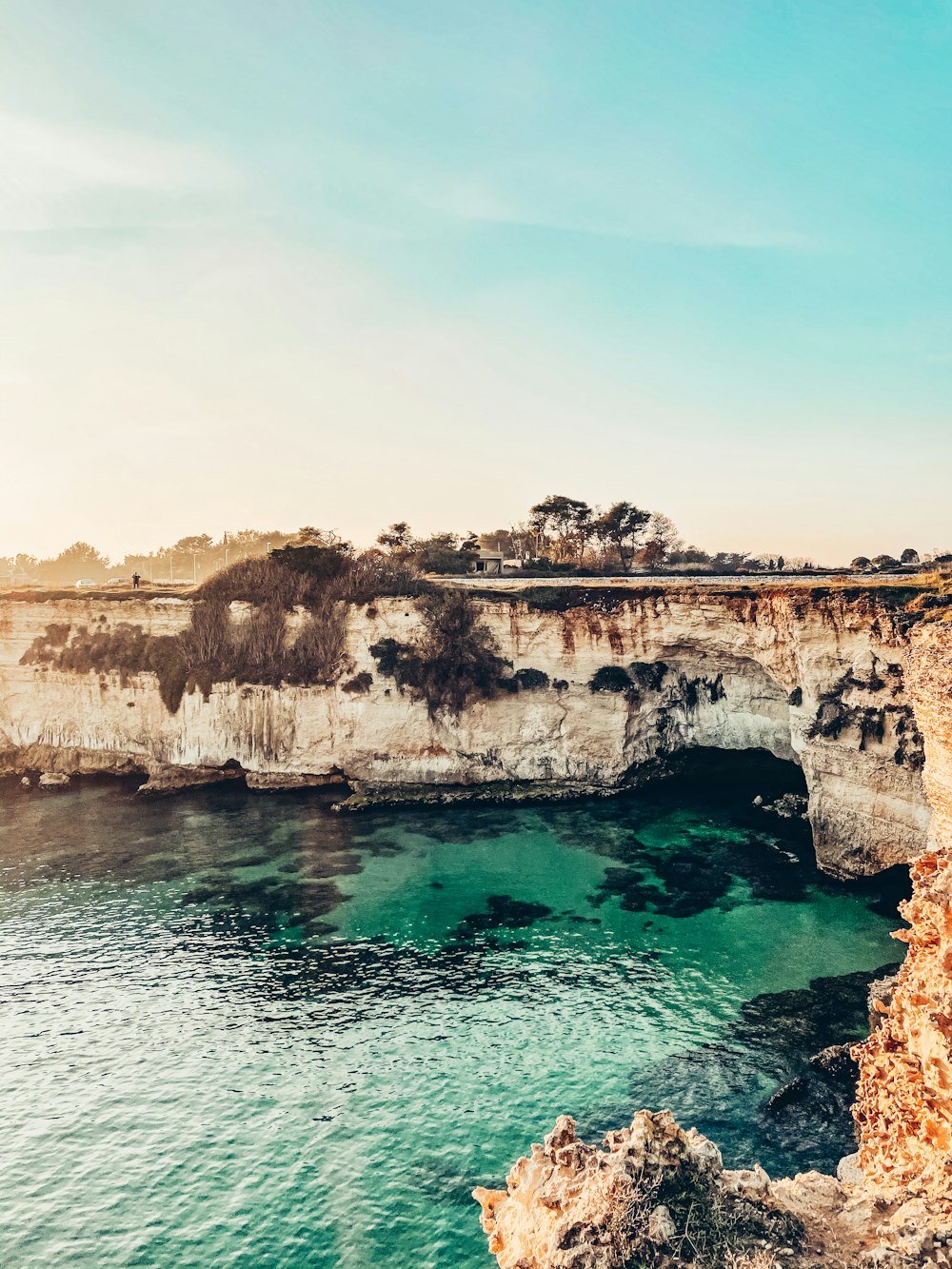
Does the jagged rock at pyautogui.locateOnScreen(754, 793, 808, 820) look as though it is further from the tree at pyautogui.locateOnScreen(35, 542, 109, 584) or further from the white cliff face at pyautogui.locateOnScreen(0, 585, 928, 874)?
the tree at pyautogui.locateOnScreen(35, 542, 109, 584)

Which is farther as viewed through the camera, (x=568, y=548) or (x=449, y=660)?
(x=568, y=548)

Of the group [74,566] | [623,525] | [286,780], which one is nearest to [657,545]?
[623,525]

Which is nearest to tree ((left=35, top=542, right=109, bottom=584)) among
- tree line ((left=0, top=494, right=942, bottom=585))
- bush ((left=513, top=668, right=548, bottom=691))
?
tree line ((left=0, top=494, right=942, bottom=585))

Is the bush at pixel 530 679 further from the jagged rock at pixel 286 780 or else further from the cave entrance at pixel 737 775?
the jagged rock at pixel 286 780

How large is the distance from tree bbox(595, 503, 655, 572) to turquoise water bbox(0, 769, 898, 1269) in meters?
41.1

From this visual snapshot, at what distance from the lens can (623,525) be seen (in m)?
73.5

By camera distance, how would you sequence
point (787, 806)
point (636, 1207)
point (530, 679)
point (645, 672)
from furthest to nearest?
point (530, 679) → point (645, 672) → point (787, 806) → point (636, 1207)

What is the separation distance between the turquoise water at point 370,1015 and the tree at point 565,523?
4522 cm

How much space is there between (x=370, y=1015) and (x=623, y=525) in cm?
5859

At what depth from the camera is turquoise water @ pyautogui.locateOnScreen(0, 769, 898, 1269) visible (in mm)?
15398

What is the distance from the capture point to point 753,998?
22.1 metres

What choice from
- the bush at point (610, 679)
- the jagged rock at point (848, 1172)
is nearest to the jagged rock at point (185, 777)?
the bush at point (610, 679)

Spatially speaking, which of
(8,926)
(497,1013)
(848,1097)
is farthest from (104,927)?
(848,1097)

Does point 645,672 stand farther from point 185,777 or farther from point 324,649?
point 185,777
